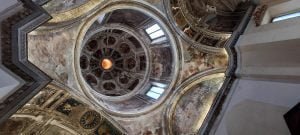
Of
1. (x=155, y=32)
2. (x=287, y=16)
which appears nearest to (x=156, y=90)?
(x=155, y=32)

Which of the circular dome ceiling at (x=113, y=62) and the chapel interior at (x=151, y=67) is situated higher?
the circular dome ceiling at (x=113, y=62)

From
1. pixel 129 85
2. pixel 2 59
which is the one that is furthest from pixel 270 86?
pixel 129 85

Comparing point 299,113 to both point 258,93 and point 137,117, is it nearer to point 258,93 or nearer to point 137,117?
point 258,93

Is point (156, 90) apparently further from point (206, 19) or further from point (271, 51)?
point (271, 51)

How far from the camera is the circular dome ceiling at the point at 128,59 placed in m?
13.9

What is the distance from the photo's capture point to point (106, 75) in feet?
62.2

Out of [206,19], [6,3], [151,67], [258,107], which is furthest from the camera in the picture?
[151,67]

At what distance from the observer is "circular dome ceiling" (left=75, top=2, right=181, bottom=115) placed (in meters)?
13.9

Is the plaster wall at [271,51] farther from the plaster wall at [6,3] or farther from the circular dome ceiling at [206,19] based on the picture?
the plaster wall at [6,3]

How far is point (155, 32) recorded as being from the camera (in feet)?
51.9

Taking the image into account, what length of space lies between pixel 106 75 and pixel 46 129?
720cm

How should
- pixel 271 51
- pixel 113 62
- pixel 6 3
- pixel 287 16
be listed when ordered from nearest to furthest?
pixel 6 3
pixel 271 51
pixel 287 16
pixel 113 62

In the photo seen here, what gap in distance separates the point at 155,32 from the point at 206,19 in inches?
106

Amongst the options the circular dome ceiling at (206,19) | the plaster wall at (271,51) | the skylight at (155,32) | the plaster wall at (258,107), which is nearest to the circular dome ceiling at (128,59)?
the skylight at (155,32)
